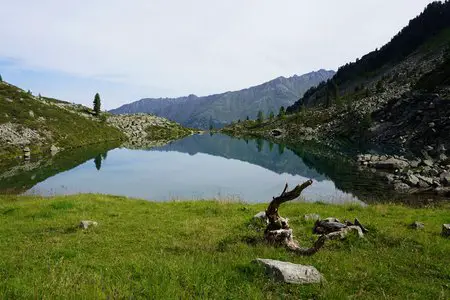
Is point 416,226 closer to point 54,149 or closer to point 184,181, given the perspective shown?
point 184,181

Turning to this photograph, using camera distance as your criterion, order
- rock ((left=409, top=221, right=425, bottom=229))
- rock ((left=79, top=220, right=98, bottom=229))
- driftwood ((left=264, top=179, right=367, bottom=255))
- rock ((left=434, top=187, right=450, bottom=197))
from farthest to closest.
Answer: rock ((left=434, top=187, right=450, bottom=197)) → rock ((left=409, top=221, right=425, bottom=229)) → rock ((left=79, top=220, right=98, bottom=229)) → driftwood ((left=264, top=179, right=367, bottom=255))

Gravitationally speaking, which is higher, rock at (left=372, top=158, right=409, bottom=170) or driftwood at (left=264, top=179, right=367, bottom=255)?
driftwood at (left=264, top=179, right=367, bottom=255)

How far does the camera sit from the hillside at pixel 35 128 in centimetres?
8338

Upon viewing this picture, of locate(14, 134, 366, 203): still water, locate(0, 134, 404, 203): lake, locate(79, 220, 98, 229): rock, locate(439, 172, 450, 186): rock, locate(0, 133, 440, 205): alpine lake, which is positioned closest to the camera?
locate(79, 220, 98, 229): rock

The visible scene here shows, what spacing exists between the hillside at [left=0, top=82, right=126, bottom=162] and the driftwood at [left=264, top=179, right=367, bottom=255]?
77.0 m

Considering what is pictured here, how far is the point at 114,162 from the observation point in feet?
272

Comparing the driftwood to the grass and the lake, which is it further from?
the lake

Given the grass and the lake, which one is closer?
the grass

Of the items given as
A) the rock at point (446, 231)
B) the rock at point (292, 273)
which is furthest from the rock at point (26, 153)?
the rock at point (446, 231)

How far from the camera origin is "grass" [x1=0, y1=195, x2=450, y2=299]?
9.12 m

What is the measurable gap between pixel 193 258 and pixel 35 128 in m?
97.7

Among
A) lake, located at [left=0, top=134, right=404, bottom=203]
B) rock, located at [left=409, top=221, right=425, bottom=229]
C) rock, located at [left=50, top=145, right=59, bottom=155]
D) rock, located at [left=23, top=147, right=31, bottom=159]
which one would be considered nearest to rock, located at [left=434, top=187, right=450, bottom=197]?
lake, located at [left=0, top=134, right=404, bottom=203]

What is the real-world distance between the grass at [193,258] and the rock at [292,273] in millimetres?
226

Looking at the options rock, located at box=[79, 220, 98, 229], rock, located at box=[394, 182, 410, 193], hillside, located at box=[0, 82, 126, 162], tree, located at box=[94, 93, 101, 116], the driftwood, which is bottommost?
rock, located at box=[394, 182, 410, 193]
